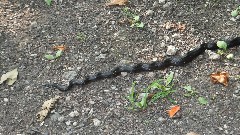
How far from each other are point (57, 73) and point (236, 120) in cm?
183

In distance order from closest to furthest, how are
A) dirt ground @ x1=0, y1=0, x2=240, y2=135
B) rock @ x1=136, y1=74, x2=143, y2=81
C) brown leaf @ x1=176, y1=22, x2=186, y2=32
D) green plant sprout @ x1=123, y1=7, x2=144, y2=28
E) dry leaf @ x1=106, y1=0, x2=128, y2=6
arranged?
1. dirt ground @ x1=0, y1=0, x2=240, y2=135
2. rock @ x1=136, y1=74, x2=143, y2=81
3. brown leaf @ x1=176, y1=22, x2=186, y2=32
4. green plant sprout @ x1=123, y1=7, x2=144, y2=28
5. dry leaf @ x1=106, y1=0, x2=128, y2=6

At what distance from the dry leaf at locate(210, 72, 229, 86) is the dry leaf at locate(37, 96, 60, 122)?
145 cm

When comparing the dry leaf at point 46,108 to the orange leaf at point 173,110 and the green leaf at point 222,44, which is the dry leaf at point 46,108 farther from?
the green leaf at point 222,44

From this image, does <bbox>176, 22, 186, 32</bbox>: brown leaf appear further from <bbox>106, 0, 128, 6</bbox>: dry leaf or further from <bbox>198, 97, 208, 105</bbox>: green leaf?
<bbox>198, 97, 208, 105</bbox>: green leaf

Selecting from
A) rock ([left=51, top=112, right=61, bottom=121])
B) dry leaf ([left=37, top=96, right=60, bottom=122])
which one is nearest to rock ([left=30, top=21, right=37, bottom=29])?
dry leaf ([left=37, top=96, right=60, bottom=122])

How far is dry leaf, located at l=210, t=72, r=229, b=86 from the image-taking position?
4133 mm

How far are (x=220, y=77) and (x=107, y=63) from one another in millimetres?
1141

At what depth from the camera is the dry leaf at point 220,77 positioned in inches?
163

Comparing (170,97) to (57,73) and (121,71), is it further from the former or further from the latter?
(57,73)

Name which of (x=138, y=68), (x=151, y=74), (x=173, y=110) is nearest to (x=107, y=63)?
(x=138, y=68)

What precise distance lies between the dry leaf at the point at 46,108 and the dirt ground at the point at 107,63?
1.5 inches

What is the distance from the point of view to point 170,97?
411 cm

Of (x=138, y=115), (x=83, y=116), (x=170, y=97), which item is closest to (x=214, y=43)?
(x=170, y=97)

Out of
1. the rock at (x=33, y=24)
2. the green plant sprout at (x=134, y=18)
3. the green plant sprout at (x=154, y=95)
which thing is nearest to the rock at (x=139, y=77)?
the green plant sprout at (x=154, y=95)
